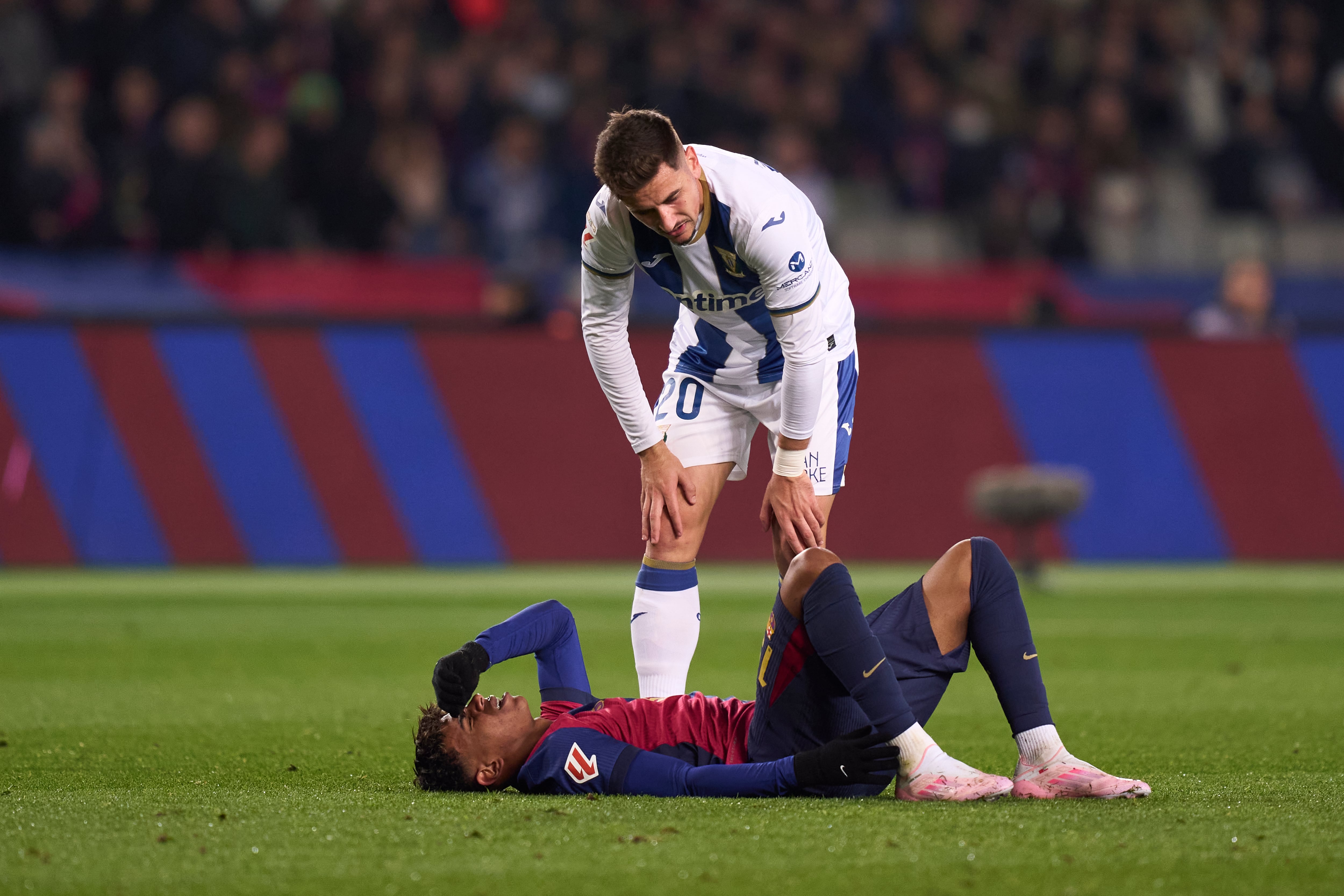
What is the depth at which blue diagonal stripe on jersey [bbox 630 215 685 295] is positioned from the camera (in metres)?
5.00

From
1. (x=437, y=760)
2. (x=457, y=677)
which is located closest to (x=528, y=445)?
(x=437, y=760)

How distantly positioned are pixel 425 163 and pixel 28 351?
4.95m

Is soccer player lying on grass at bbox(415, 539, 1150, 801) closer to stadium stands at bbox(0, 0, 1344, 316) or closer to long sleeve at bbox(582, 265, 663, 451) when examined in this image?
long sleeve at bbox(582, 265, 663, 451)

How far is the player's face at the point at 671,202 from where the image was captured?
179 inches

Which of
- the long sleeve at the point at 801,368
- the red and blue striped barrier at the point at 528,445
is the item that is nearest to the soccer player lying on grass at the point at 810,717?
the long sleeve at the point at 801,368

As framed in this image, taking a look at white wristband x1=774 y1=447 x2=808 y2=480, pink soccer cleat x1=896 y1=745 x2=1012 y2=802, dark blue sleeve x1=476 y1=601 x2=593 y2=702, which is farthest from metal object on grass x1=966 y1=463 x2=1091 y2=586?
pink soccer cleat x1=896 y1=745 x2=1012 y2=802

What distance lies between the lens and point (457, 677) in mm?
4086

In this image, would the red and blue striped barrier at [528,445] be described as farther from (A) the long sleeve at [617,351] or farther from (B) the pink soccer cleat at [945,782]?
(B) the pink soccer cleat at [945,782]

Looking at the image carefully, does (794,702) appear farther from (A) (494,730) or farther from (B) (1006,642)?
(A) (494,730)

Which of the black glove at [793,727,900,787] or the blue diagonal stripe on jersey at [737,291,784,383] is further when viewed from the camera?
the blue diagonal stripe on jersey at [737,291,784,383]

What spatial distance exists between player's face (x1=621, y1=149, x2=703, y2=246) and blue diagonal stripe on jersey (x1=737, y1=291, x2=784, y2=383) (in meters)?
0.62

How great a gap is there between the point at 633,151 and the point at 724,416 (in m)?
1.32

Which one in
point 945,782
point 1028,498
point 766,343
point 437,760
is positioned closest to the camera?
point 945,782

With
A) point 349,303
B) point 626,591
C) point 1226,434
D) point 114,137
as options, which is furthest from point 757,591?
point 114,137
